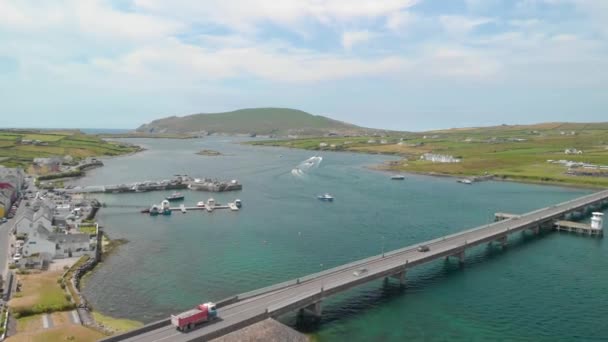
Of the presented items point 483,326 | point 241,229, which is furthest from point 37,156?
point 483,326

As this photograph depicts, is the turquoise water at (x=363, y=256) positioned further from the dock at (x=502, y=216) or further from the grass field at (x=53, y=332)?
the grass field at (x=53, y=332)

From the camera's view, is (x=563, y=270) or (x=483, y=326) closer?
(x=483, y=326)

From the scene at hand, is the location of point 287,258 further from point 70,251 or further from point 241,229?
point 70,251

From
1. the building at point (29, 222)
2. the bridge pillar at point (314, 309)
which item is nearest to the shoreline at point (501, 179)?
the bridge pillar at point (314, 309)

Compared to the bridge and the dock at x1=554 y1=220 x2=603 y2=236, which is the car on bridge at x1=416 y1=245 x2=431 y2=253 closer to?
the bridge

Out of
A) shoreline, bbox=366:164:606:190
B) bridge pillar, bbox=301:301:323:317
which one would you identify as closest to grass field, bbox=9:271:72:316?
bridge pillar, bbox=301:301:323:317

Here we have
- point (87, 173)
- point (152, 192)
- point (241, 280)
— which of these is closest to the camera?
point (241, 280)
